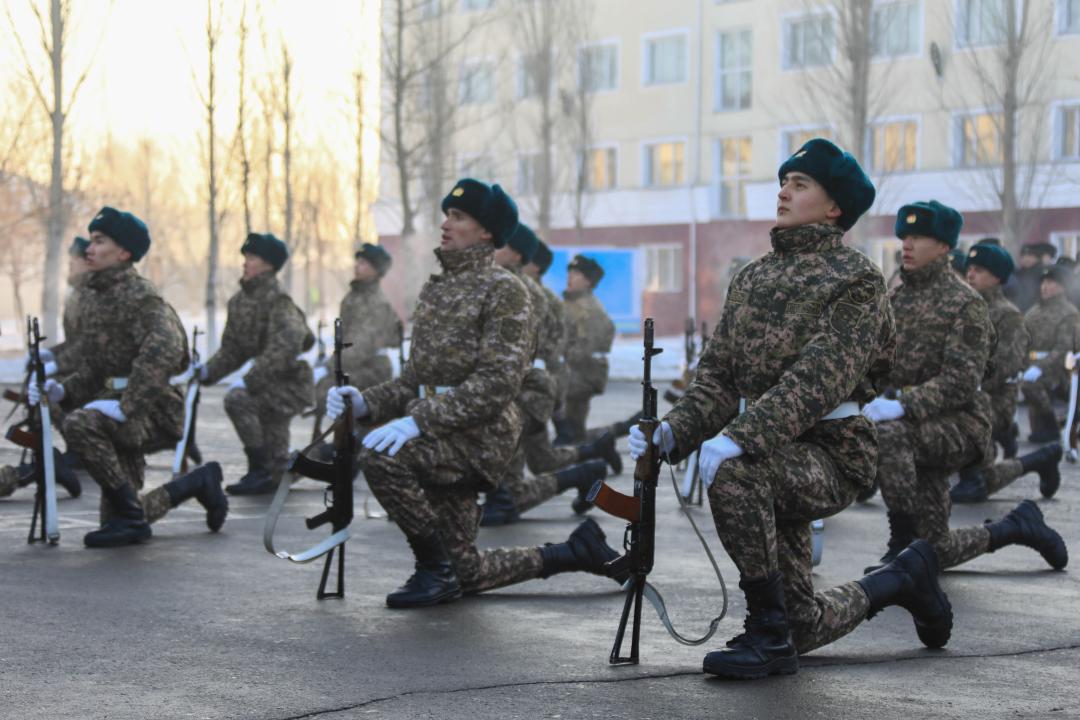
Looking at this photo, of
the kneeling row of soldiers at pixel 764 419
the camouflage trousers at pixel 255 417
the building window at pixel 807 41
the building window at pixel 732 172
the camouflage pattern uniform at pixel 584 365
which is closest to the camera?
the kneeling row of soldiers at pixel 764 419

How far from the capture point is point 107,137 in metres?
54.6

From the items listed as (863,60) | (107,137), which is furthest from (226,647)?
(107,137)

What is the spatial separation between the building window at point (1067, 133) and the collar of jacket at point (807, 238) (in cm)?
3220

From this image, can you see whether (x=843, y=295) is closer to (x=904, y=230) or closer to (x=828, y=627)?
(x=828, y=627)

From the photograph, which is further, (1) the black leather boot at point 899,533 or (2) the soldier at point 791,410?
(1) the black leather boot at point 899,533

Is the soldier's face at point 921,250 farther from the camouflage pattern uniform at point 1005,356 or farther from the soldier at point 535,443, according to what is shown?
the camouflage pattern uniform at point 1005,356

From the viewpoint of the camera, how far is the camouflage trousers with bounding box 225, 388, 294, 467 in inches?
493

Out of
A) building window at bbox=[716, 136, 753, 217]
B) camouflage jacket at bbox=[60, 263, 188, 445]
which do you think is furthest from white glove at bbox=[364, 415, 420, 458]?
building window at bbox=[716, 136, 753, 217]

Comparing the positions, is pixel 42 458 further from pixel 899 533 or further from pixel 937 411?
pixel 937 411

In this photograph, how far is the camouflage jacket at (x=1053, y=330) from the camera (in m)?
16.4

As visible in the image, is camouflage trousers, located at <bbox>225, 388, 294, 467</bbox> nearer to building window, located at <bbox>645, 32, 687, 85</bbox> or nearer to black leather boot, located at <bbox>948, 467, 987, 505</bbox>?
black leather boot, located at <bbox>948, 467, 987, 505</bbox>

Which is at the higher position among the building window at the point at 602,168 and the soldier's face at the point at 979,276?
the building window at the point at 602,168

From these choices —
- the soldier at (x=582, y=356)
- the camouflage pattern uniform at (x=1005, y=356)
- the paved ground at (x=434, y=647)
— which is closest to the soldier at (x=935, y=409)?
the paved ground at (x=434, y=647)

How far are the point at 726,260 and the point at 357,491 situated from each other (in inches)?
1247
